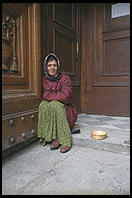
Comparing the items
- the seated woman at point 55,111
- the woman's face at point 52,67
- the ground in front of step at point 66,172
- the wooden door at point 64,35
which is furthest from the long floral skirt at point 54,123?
the wooden door at point 64,35

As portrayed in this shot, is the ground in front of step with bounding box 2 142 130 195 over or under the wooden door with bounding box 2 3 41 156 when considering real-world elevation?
under

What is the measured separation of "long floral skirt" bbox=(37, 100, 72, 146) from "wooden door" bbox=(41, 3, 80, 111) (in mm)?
677

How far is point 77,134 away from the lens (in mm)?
1881

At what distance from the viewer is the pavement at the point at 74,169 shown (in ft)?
3.47

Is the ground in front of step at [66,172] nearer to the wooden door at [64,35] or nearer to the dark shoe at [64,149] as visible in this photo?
the dark shoe at [64,149]

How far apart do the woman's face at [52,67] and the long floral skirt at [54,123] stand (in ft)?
1.04

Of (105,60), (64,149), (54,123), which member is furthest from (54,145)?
(105,60)

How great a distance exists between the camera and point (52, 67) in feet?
5.76

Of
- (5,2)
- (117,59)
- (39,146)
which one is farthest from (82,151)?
(117,59)

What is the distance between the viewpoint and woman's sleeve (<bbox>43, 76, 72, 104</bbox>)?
66.7 inches

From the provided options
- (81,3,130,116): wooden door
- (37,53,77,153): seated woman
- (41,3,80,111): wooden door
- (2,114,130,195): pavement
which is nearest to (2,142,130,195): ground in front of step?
(2,114,130,195): pavement

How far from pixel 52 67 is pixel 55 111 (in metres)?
0.45

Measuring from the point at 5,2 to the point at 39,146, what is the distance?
1.31 meters

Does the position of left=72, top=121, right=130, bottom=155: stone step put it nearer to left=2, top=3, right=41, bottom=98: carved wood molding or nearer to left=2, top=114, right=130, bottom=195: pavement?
left=2, top=114, right=130, bottom=195: pavement
